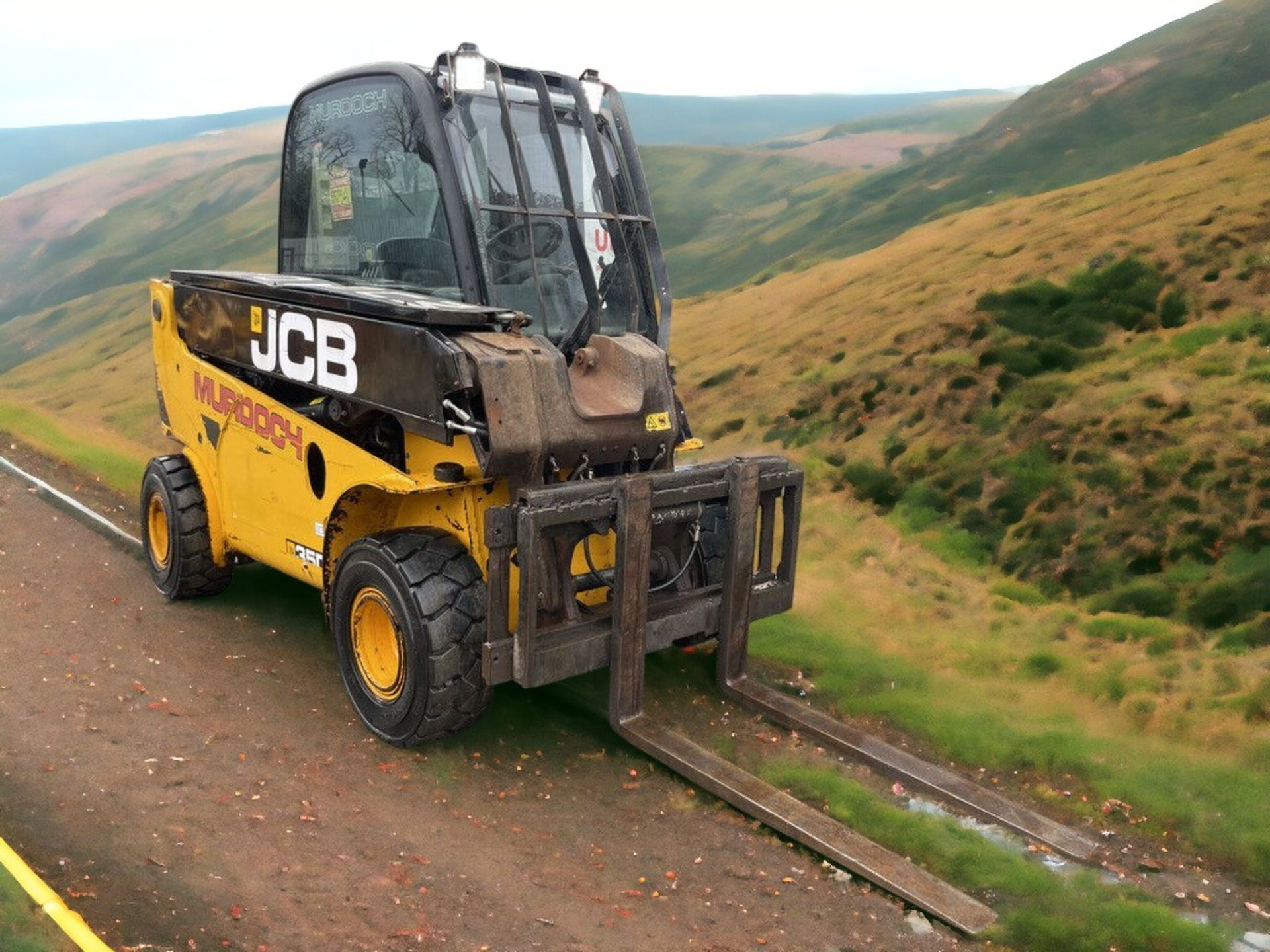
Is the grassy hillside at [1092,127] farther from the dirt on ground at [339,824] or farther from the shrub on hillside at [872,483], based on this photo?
the dirt on ground at [339,824]

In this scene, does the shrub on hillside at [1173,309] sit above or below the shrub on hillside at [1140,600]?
above

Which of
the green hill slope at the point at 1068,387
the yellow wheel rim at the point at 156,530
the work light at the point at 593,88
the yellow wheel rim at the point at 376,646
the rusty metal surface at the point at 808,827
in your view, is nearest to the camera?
the rusty metal surface at the point at 808,827

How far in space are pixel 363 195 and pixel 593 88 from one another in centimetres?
153

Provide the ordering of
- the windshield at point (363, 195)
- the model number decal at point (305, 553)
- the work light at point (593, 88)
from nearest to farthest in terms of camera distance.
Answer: the windshield at point (363, 195), the model number decal at point (305, 553), the work light at point (593, 88)

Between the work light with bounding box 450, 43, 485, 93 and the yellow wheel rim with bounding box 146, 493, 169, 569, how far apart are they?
413cm

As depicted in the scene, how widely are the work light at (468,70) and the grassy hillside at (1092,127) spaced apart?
13039mm

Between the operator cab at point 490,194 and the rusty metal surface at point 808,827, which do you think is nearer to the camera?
the rusty metal surface at point 808,827

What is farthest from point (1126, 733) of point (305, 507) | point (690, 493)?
point (305, 507)

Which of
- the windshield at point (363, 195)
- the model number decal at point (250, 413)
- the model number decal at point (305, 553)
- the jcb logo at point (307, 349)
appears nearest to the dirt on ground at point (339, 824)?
the model number decal at point (305, 553)

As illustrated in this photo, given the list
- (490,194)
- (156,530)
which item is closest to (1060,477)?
(490,194)

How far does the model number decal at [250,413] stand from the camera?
6.97 meters

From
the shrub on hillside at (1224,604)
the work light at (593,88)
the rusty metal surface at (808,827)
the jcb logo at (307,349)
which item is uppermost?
the work light at (593,88)

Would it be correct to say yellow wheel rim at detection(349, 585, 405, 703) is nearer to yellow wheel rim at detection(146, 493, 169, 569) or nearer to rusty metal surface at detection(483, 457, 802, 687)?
rusty metal surface at detection(483, 457, 802, 687)

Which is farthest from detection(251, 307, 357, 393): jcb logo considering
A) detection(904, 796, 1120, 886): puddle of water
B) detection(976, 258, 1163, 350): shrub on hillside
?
detection(976, 258, 1163, 350): shrub on hillside
